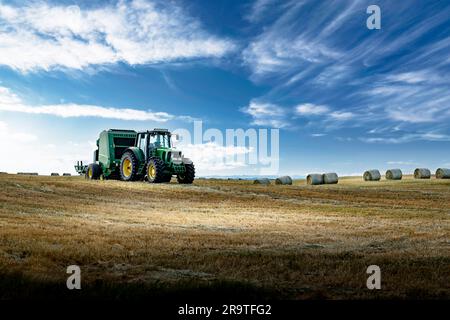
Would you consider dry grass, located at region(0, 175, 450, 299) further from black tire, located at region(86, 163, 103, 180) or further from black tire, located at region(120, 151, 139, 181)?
black tire, located at region(86, 163, 103, 180)

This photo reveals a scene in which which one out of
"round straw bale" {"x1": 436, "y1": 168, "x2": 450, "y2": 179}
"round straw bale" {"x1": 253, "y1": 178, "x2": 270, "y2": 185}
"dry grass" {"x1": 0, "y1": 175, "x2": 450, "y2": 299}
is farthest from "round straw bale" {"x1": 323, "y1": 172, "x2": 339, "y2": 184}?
"dry grass" {"x1": 0, "y1": 175, "x2": 450, "y2": 299}

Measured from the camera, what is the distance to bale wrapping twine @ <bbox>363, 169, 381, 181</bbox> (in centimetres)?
5534

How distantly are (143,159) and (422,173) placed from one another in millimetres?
34088

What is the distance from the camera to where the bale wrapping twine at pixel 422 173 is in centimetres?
5534

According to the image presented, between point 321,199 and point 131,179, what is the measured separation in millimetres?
14370

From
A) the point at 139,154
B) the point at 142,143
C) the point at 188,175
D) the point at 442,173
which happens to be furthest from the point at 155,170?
the point at 442,173

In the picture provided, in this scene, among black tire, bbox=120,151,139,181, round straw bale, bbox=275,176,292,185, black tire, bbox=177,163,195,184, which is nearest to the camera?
black tire, bbox=177,163,195,184

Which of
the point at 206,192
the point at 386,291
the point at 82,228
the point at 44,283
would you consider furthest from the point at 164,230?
the point at 206,192

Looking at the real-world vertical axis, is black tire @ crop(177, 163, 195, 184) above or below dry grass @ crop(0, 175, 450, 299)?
above

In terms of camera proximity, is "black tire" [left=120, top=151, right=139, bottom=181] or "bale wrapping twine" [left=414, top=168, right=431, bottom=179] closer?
"black tire" [left=120, top=151, right=139, bottom=181]

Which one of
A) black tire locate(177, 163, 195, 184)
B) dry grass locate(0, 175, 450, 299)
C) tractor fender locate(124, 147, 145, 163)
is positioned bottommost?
dry grass locate(0, 175, 450, 299)

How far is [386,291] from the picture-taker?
28.3ft

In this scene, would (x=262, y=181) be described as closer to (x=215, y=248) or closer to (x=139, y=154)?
(x=139, y=154)
